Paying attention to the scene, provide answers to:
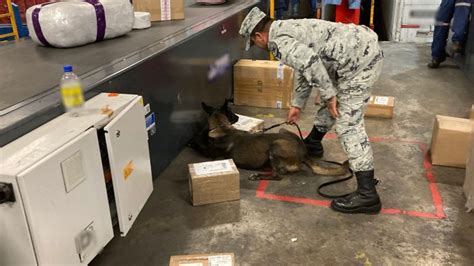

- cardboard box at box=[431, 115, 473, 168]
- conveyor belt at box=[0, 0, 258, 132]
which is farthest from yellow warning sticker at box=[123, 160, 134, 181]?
cardboard box at box=[431, 115, 473, 168]

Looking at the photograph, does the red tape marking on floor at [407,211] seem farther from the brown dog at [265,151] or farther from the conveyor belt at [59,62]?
the conveyor belt at [59,62]

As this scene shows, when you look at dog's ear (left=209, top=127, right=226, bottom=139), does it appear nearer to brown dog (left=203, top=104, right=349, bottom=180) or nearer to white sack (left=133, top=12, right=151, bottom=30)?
brown dog (left=203, top=104, right=349, bottom=180)

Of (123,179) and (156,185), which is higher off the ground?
(123,179)

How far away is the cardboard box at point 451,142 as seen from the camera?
9.71 feet

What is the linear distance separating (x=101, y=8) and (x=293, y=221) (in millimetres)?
1937

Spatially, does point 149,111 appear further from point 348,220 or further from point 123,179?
point 348,220

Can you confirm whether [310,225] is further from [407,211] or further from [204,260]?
[204,260]

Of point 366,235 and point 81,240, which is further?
point 366,235

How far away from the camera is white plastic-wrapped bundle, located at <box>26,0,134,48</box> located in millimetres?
2812

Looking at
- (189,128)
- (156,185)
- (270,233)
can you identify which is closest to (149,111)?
(156,185)

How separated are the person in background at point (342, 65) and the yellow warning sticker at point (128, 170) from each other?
1.02m

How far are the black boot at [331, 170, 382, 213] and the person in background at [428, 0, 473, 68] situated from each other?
333 cm

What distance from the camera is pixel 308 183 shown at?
9.61 ft

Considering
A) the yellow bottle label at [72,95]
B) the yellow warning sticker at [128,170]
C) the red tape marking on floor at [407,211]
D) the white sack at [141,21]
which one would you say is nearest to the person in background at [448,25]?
the red tape marking on floor at [407,211]
